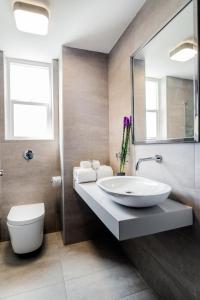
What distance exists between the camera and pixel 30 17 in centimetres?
148

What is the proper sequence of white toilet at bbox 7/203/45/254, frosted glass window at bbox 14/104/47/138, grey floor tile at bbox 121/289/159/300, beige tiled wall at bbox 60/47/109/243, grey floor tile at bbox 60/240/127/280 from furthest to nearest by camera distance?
1. frosted glass window at bbox 14/104/47/138
2. beige tiled wall at bbox 60/47/109/243
3. white toilet at bbox 7/203/45/254
4. grey floor tile at bbox 60/240/127/280
5. grey floor tile at bbox 121/289/159/300

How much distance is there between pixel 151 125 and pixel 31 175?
1662 mm

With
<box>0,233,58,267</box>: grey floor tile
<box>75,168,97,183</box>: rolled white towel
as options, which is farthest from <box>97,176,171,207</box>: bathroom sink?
<box>0,233,58,267</box>: grey floor tile

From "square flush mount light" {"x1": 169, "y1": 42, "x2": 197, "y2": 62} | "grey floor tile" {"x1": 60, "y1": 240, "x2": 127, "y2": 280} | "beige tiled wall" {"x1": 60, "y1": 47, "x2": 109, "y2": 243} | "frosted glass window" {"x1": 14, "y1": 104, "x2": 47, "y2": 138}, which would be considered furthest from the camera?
"frosted glass window" {"x1": 14, "y1": 104, "x2": 47, "y2": 138}

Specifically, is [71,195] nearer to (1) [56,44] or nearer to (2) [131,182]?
(2) [131,182]

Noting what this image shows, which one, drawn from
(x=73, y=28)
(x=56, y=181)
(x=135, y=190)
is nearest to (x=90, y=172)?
(x=56, y=181)

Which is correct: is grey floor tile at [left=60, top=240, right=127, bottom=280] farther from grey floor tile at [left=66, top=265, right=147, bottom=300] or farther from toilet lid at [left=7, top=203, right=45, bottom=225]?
toilet lid at [left=7, top=203, right=45, bottom=225]

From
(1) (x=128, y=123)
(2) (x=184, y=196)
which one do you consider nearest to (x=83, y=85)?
(1) (x=128, y=123)

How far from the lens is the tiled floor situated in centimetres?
138

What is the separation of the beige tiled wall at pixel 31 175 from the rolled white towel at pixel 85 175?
66cm

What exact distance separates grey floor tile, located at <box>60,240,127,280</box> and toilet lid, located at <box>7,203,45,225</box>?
0.51 m

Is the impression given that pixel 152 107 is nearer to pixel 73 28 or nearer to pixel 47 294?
pixel 73 28

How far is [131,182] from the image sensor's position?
144cm

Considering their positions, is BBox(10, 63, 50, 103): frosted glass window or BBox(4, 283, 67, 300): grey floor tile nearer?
BBox(4, 283, 67, 300): grey floor tile
